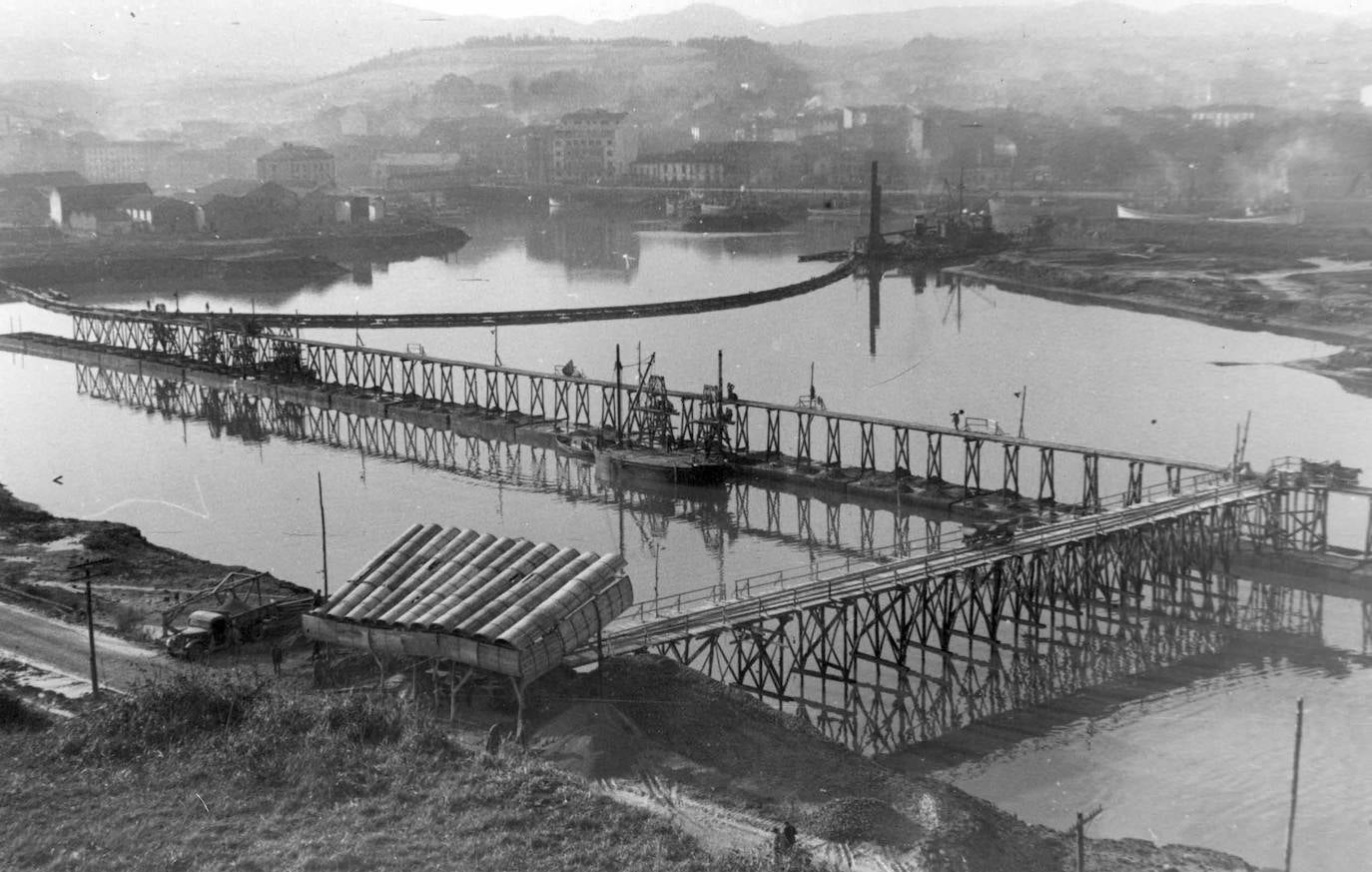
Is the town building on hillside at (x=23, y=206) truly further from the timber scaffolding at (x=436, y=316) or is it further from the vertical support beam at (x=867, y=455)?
the vertical support beam at (x=867, y=455)

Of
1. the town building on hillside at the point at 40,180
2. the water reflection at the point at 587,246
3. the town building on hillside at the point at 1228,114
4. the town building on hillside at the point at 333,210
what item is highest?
the town building on hillside at the point at 1228,114

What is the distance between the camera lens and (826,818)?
7137mm

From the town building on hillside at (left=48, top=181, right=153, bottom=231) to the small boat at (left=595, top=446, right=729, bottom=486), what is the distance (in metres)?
36.7

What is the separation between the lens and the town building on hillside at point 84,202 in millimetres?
48844

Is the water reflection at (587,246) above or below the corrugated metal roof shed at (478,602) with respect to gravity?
above

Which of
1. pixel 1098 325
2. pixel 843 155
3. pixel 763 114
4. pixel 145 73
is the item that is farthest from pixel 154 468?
pixel 145 73

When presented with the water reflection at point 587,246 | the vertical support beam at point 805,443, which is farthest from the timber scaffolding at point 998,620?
the water reflection at point 587,246

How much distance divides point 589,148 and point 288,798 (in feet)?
213

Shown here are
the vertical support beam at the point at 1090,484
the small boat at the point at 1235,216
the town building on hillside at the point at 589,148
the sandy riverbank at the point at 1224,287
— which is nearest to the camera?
the vertical support beam at the point at 1090,484

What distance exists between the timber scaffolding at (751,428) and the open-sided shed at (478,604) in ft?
20.5

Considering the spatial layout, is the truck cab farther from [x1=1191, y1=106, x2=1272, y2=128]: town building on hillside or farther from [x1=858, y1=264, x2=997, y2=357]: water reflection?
[x1=1191, y1=106, x2=1272, y2=128]: town building on hillside

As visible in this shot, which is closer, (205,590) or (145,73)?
(205,590)

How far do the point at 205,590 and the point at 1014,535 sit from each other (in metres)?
6.51

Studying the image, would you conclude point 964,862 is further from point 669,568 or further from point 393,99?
point 393,99
